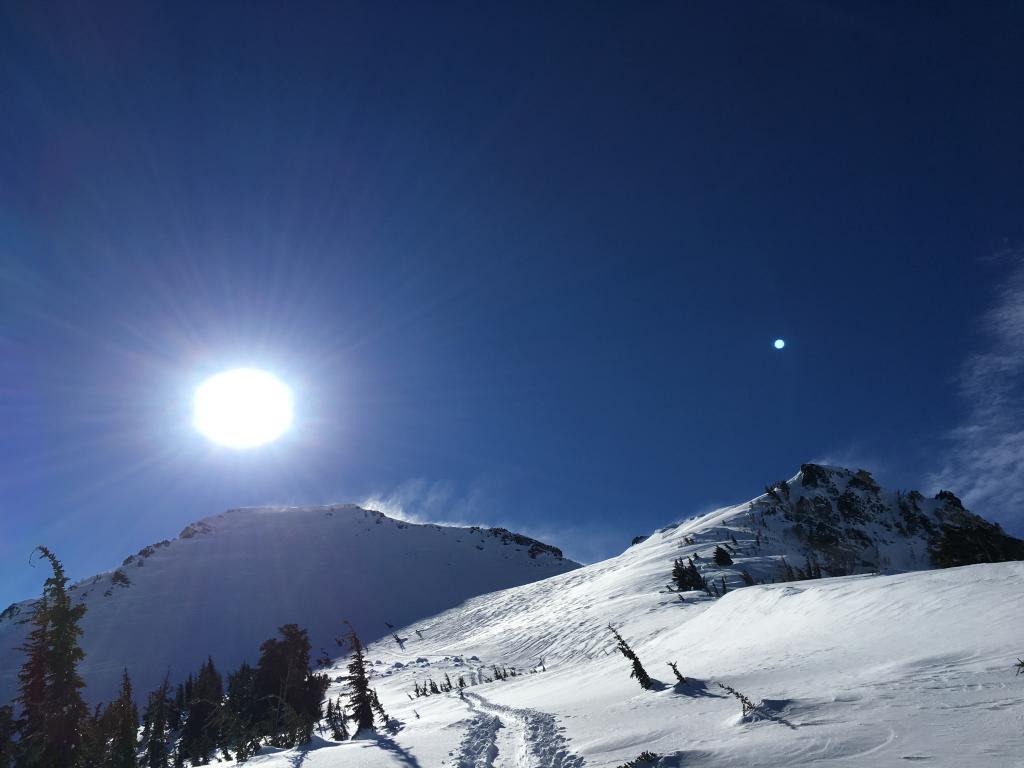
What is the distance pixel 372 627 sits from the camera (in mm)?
77938

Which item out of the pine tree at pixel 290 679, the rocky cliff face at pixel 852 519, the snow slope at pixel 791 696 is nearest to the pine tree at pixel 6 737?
the snow slope at pixel 791 696

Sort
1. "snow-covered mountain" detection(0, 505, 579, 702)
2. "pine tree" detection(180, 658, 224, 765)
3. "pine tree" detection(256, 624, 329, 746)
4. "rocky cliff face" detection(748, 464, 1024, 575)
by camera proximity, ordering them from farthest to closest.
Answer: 1. "snow-covered mountain" detection(0, 505, 579, 702)
2. "rocky cliff face" detection(748, 464, 1024, 575)
3. "pine tree" detection(256, 624, 329, 746)
4. "pine tree" detection(180, 658, 224, 765)

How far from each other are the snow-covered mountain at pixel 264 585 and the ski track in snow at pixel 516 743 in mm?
65911

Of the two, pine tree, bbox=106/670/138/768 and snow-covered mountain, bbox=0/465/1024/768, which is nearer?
snow-covered mountain, bbox=0/465/1024/768

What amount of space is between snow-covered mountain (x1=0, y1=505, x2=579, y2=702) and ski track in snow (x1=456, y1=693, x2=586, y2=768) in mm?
65911

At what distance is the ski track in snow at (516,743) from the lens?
810 cm

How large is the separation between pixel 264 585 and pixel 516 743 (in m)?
94.9

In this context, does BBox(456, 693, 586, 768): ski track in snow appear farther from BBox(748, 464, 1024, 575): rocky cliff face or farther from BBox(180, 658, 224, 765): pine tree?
BBox(748, 464, 1024, 575): rocky cliff face

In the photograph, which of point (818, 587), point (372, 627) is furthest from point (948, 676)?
point (372, 627)

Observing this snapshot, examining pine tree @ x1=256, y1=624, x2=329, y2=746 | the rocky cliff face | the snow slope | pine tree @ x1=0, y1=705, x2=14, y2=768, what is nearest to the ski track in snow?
the snow slope

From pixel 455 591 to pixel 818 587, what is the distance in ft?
273

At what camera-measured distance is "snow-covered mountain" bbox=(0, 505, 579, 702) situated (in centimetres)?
6888

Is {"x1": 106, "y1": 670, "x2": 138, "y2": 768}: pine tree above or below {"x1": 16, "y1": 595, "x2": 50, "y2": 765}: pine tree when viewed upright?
below

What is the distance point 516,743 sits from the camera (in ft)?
31.9
